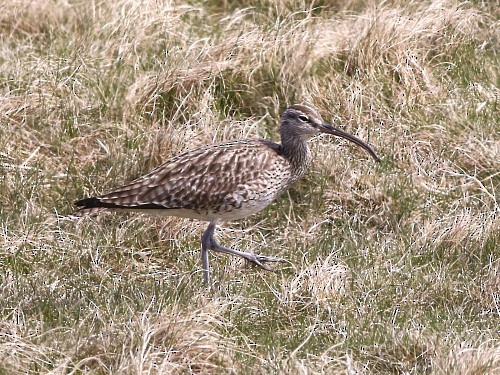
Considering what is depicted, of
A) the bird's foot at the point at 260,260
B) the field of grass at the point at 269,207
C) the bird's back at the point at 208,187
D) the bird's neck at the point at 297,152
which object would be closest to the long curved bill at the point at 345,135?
the bird's neck at the point at 297,152

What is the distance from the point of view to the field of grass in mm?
7621

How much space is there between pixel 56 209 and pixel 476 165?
3421 mm

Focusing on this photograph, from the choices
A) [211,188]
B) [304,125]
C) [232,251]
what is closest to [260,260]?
[232,251]

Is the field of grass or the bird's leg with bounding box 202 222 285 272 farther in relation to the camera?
the bird's leg with bounding box 202 222 285 272

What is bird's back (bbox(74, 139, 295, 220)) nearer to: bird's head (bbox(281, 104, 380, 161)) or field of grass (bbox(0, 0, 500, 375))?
bird's head (bbox(281, 104, 380, 161))

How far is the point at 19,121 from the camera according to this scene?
1072cm

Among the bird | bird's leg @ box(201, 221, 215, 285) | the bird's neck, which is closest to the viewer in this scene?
bird's leg @ box(201, 221, 215, 285)

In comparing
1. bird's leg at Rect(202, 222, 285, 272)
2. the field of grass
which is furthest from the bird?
the field of grass

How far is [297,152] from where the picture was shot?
9602 millimetres

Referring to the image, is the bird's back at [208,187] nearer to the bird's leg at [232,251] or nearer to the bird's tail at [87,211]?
the bird's tail at [87,211]

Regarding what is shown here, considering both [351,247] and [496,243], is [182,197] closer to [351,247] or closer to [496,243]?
[351,247]

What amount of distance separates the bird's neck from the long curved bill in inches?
7.0

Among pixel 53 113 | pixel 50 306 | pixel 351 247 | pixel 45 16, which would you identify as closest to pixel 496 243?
pixel 351 247

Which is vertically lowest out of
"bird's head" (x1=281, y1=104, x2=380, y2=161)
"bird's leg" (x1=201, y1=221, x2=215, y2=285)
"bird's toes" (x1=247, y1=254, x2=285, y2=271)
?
"bird's toes" (x1=247, y1=254, x2=285, y2=271)
